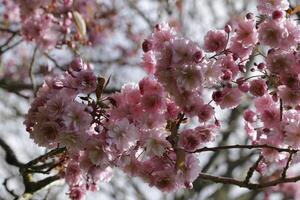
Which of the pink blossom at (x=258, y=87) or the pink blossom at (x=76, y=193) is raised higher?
the pink blossom at (x=76, y=193)

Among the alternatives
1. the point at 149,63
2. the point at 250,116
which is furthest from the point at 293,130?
the point at 149,63

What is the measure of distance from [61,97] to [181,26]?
488 cm

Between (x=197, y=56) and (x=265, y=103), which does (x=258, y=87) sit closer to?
(x=265, y=103)

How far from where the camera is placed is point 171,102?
216 centimetres

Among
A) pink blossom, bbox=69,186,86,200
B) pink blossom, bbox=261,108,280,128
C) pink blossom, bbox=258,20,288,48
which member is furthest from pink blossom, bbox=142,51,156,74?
pink blossom, bbox=69,186,86,200

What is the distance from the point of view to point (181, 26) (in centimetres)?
682

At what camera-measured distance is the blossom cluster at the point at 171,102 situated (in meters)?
2.03

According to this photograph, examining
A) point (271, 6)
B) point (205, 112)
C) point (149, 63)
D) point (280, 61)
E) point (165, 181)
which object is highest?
point (271, 6)

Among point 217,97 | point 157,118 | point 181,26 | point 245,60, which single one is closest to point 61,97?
point 157,118

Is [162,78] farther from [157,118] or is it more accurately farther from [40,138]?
[40,138]

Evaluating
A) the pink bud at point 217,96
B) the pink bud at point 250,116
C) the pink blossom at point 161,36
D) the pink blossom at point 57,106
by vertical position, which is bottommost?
the pink blossom at point 57,106

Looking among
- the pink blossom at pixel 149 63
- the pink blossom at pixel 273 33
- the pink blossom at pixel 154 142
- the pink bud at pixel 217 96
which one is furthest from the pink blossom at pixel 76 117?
the pink blossom at pixel 273 33

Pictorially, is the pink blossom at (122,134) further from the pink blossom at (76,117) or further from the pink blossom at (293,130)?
the pink blossom at (293,130)

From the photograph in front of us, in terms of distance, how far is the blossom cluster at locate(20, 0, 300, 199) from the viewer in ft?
6.65
